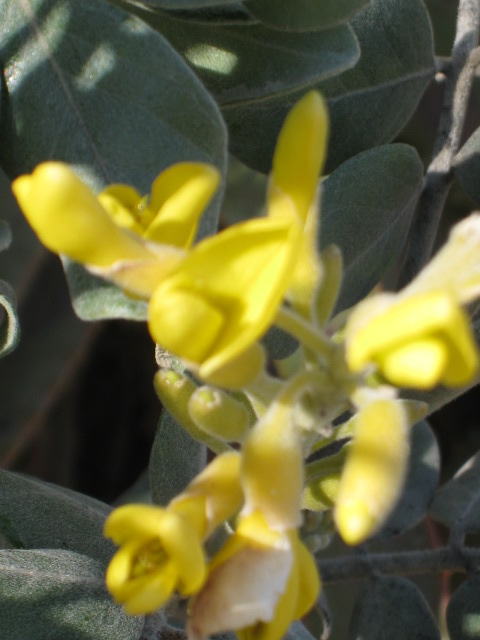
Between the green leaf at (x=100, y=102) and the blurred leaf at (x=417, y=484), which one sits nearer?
the green leaf at (x=100, y=102)

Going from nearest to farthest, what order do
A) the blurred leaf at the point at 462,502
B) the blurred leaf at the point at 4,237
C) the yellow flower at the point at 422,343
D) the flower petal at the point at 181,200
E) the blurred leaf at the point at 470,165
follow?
1. the yellow flower at the point at 422,343
2. the flower petal at the point at 181,200
3. the blurred leaf at the point at 4,237
4. the blurred leaf at the point at 470,165
5. the blurred leaf at the point at 462,502

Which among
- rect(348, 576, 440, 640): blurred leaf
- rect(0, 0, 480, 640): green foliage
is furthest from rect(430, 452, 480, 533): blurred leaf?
rect(348, 576, 440, 640): blurred leaf

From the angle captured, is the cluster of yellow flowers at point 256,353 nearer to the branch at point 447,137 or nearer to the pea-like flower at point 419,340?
the pea-like flower at point 419,340

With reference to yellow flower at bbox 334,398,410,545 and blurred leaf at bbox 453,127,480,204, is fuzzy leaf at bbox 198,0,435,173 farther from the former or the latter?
yellow flower at bbox 334,398,410,545

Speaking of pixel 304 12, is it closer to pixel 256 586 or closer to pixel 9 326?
pixel 9 326

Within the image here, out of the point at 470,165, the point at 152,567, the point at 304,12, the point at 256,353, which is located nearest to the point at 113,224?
the point at 256,353

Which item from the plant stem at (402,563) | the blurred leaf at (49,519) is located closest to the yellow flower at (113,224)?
the blurred leaf at (49,519)

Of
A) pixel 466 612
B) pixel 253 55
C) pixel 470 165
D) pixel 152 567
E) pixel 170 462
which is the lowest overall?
pixel 466 612
